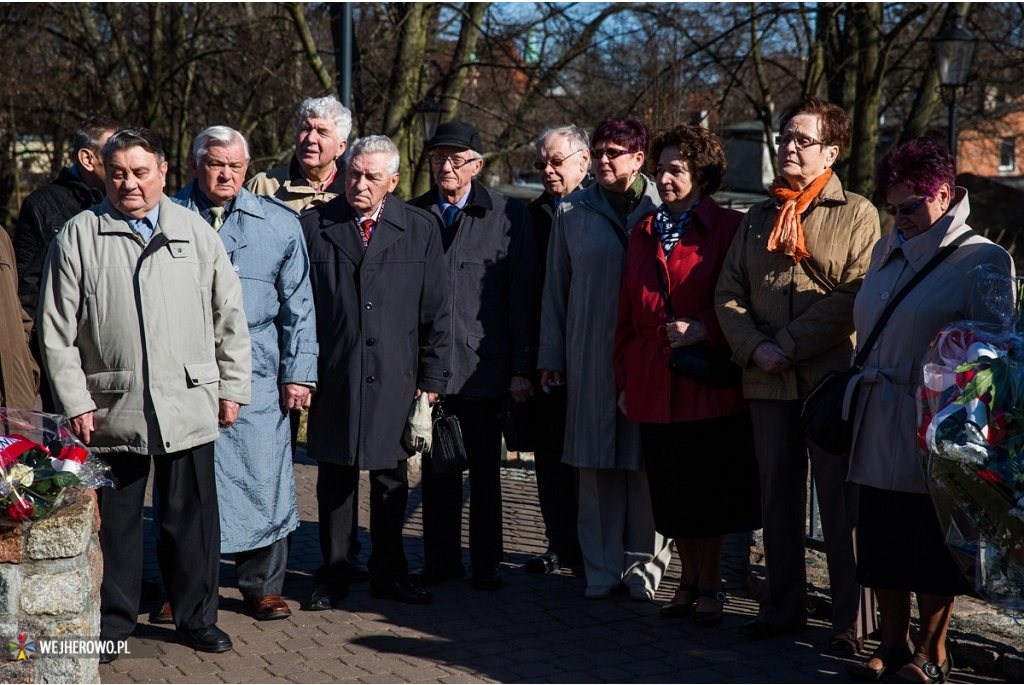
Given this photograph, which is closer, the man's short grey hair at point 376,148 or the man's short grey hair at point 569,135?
the man's short grey hair at point 376,148

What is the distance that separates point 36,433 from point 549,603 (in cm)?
255

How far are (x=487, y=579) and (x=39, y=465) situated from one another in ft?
8.10

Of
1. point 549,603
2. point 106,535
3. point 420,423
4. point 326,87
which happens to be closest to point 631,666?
point 549,603

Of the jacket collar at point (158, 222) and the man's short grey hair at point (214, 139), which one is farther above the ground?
the man's short grey hair at point (214, 139)

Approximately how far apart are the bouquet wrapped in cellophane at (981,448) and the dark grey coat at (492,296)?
100.0 inches

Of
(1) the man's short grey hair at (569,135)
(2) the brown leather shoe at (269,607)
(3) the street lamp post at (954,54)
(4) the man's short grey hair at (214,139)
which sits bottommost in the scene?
(2) the brown leather shoe at (269,607)

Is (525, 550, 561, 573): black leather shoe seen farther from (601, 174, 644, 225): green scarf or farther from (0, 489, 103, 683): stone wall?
(0, 489, 103, 683): stone wall

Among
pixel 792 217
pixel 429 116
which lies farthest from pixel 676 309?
pixel 429 116

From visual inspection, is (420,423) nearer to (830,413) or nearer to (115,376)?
(115,376)

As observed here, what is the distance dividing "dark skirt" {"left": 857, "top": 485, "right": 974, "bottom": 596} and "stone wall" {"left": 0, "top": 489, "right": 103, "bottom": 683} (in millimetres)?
2823

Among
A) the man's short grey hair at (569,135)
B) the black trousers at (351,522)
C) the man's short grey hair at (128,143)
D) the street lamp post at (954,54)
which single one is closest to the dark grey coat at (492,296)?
Result: the man's short grey hair at (569,135)

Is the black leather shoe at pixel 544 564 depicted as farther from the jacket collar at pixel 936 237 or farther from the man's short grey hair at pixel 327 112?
the jacket collar at pixel 936 237

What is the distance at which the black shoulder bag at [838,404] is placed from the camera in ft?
14.7

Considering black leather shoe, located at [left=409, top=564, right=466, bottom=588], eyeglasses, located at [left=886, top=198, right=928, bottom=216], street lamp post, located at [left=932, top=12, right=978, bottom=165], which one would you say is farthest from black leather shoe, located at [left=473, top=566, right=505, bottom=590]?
street lamp post, located at [left=932, top=12, right=978, bottom=165]
